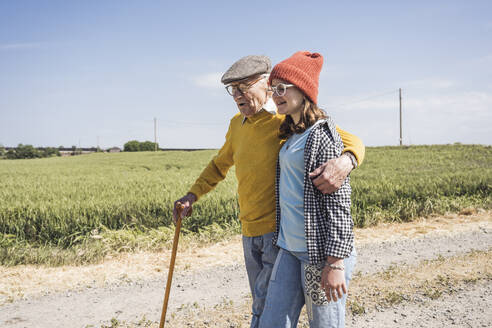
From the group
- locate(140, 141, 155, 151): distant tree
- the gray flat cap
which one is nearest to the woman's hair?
the gray flat cap

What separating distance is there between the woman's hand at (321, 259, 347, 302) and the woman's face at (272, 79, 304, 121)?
800mm

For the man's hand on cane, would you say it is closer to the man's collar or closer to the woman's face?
the man's collar

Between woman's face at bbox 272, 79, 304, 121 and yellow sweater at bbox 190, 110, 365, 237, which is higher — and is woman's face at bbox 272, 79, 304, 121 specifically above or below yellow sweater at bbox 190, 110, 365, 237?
Answer: above

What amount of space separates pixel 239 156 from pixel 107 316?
2559 mm

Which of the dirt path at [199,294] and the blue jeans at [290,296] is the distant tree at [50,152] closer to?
the dirt path at [199,294]

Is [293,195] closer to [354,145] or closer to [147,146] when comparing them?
[354,145]

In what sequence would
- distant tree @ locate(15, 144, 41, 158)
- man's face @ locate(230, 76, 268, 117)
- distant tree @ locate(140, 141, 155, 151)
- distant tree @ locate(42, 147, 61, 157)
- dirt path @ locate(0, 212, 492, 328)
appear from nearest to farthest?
man's face @ locate(230, 76, 268, 117) < dirt path @ locate(0, 212, 492, 328) < distant tree @ locate(15, 144, 41, 158) < distant tree @ locate(42, 147, 61, 157) < distant tree @ locate(140, 141, 155, 151)

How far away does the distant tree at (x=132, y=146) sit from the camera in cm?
7381

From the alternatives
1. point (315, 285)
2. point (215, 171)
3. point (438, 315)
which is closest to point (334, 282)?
point (315, 285)

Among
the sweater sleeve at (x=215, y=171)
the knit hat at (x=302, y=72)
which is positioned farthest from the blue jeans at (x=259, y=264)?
the knit hat at (x=302, y=72)

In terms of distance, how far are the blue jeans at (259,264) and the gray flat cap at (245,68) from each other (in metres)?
0.98

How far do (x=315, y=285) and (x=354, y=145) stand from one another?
0.77 meters

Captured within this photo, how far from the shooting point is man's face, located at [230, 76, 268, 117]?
95.7 inches

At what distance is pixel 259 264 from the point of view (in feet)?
7.97
